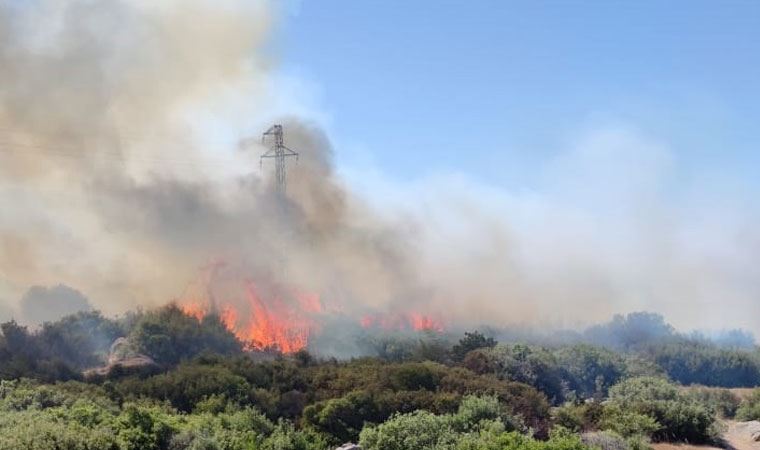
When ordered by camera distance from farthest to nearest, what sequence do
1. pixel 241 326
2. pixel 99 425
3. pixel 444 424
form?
pixel 241 326
pixel 444 424
pixel 99 425

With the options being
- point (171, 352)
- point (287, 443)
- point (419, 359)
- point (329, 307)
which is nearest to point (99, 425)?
point (287, 443)

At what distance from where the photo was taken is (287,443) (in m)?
31.9

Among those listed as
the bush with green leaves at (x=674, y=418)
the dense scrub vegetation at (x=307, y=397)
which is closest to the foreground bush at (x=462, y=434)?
the dense scrub vegetation at (x=307, y=397)

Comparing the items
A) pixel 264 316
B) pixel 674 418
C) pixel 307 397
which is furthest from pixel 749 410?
pixel 264 316

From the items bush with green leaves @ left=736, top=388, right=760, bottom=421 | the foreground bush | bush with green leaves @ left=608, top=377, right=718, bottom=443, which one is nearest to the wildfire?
the foreground bush

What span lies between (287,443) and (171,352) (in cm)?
2781

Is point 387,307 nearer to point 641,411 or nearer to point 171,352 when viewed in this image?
point 171,352

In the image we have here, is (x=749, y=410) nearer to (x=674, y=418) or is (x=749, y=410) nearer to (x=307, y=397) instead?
(x=674, y=418)

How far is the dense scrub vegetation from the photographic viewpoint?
30.6 metres

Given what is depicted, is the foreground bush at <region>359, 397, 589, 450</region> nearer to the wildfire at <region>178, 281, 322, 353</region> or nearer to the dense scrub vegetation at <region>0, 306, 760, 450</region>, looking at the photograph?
the dense scrub vegetation at <region>0, 306, 760, 450</region>

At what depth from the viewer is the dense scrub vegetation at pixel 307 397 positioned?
3062 centimetres

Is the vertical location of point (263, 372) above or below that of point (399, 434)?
above

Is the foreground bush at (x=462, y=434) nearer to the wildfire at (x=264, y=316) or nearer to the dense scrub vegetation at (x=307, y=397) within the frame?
the dense scrub vegetation at (x=307, y=397)

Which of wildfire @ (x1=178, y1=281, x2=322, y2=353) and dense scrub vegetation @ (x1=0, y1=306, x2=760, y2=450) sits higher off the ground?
wildfire @ (x1=178, y1=281, x2=322, y2=353)
